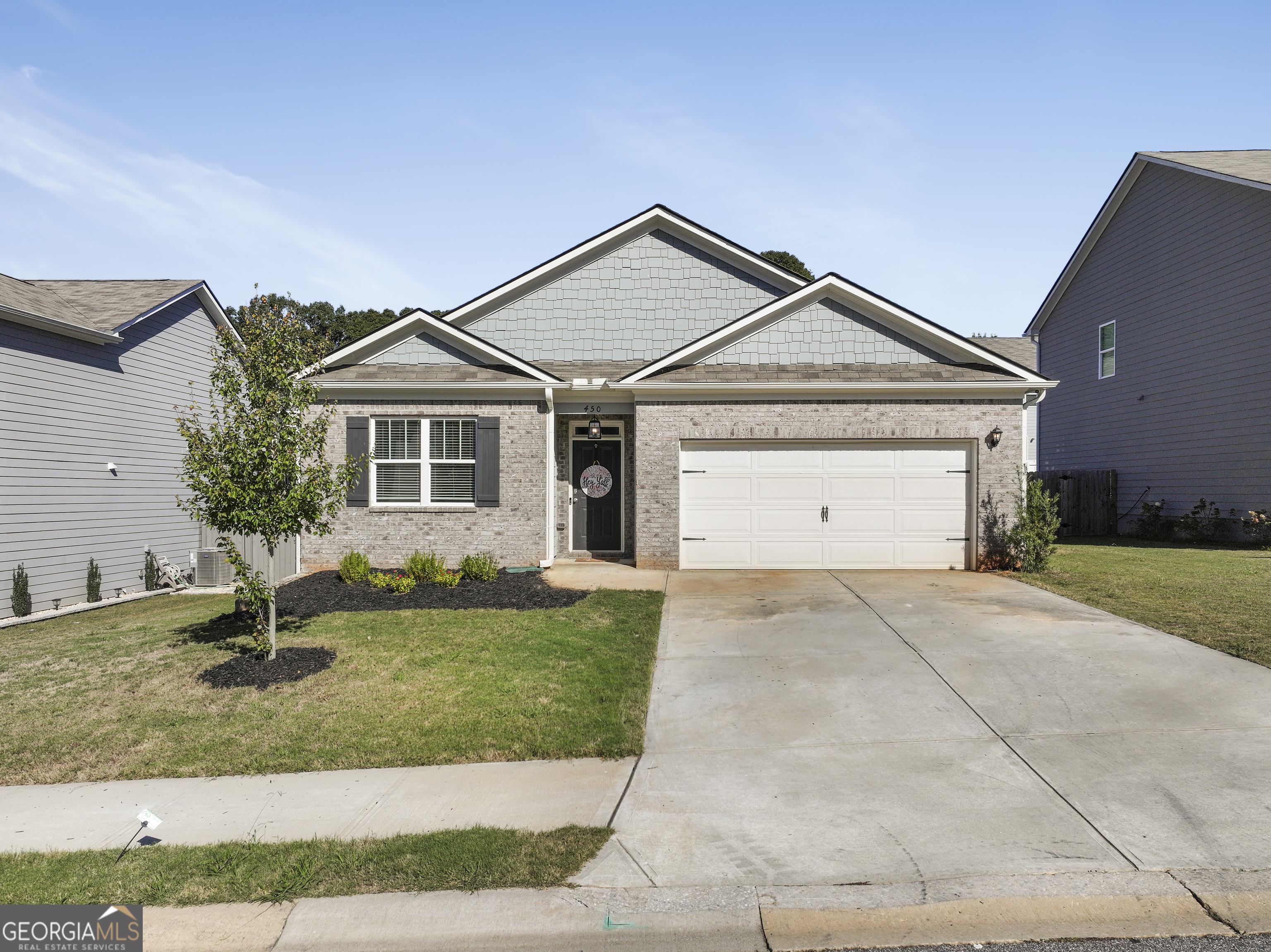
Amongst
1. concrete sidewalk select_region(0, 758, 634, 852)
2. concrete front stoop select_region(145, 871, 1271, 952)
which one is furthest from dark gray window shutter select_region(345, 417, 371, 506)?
concrete front stoop select_region(145, 871, 1271, 952)

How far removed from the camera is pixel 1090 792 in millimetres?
4668

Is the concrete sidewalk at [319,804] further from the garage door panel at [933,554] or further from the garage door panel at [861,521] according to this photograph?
the garage door panel at [933,554]

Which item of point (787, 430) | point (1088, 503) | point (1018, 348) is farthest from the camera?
point (1018, 348)

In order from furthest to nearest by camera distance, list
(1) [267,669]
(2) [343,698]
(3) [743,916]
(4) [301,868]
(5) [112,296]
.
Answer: (5) [112,296], (1) [267,669], (2) [343,698], (4) [301,868], (3) [743,916]

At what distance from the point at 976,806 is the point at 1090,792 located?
797mm

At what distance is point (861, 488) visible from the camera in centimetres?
1327

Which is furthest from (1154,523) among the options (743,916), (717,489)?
(743,916)

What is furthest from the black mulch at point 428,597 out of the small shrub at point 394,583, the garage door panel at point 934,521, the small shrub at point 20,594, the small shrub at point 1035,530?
the small shrub at point 1035,530

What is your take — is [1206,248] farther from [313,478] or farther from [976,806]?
[313,478]

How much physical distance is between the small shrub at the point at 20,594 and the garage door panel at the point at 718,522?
1054 centimetres

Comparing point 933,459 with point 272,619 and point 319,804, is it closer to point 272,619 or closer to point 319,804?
point 272,619

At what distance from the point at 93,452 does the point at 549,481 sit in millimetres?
7982

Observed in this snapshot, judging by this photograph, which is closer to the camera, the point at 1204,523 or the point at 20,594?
the point at 20,594

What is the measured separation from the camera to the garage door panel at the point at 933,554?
13.2 m
